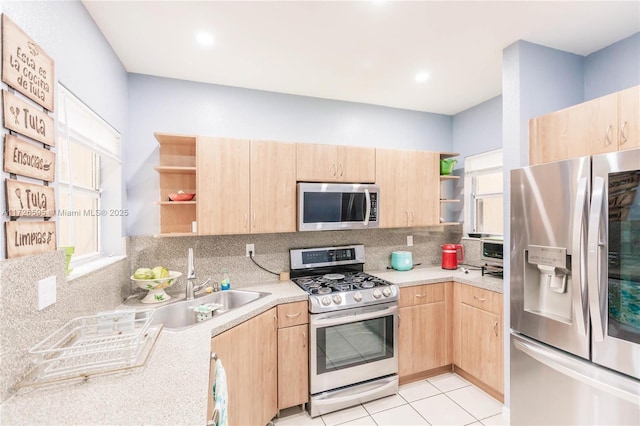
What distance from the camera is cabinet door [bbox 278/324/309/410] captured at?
2148 mm

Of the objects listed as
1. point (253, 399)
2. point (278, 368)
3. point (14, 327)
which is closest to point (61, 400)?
point (14, 327)

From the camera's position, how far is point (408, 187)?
9.59ft

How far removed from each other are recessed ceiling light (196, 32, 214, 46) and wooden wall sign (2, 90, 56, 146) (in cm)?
107

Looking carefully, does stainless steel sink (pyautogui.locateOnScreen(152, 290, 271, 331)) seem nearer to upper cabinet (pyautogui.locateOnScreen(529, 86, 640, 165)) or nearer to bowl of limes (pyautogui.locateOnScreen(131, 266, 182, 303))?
bowl of limes (pyautogui.locateOnScreen(131, 266, 182, 303))

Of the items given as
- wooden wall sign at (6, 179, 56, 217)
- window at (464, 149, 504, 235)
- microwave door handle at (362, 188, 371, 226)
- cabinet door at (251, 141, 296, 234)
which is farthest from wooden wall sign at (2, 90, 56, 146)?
window at (464, 149, 504, 235)

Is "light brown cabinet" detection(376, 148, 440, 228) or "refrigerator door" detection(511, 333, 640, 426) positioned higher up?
"light brown cabinet" detection(376, 148, 440, 228)

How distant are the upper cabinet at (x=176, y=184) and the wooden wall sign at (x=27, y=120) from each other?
3.95 ft

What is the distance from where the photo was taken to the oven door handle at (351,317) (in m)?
2.19

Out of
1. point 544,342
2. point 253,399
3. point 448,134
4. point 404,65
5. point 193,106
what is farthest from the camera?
point 448,134

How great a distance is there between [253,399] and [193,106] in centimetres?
232

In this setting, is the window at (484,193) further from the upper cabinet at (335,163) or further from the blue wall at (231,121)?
the upper cabinet at (335,163)

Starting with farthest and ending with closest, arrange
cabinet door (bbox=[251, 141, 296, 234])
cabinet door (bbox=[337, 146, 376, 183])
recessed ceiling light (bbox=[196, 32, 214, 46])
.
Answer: cabinet door (bbox=[337, 146, 376, 183]), cabinet door (bbox=[251, 141, 296, 234]), recessed ceiling light (bbox=[196, 32, 214, 46])

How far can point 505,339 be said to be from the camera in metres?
2.18

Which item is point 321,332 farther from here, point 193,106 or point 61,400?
point 193,106
